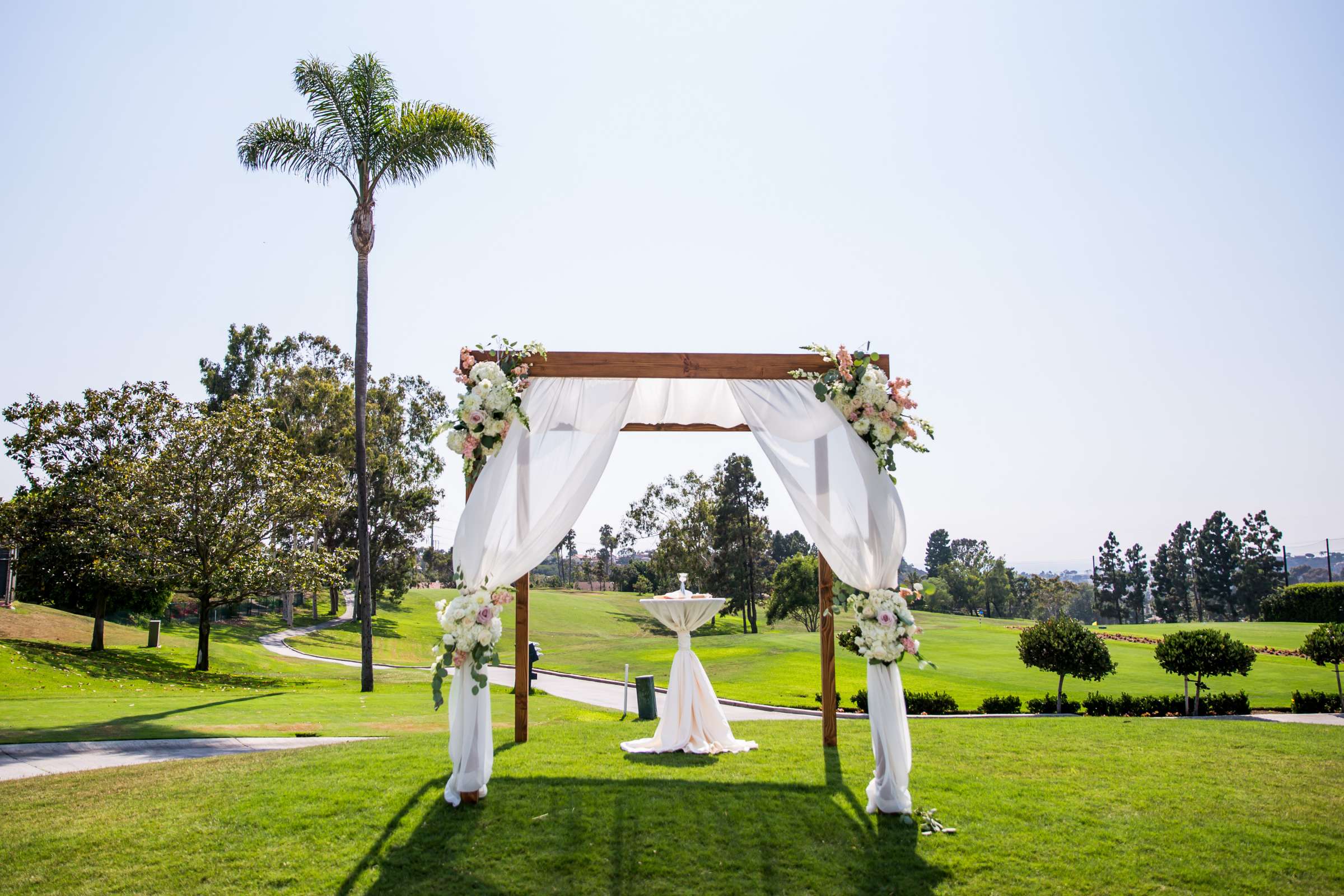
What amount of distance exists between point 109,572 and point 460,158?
506 inches

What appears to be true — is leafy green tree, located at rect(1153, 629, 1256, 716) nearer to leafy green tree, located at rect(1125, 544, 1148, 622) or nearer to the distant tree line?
the distant tree line

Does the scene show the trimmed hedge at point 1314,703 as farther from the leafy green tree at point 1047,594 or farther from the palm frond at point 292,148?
the leafy green tree at point 1047,594

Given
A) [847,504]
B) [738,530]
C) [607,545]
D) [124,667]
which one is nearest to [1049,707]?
[847,504]

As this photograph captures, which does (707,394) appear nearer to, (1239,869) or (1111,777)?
(1111,777)

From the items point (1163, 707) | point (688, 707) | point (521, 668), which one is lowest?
point (1163, 707)

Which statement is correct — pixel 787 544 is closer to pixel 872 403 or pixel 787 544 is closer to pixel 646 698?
pixel 646 698

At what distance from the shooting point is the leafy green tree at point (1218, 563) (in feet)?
199

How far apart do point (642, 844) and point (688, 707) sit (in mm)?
2663

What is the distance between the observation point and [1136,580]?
65625 millimetres

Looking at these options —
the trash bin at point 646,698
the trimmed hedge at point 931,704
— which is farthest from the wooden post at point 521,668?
the trimmed hedge at point 931,704

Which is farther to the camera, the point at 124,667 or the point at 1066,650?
the point at 124,667

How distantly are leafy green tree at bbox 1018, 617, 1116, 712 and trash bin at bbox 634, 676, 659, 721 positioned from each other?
6528mm

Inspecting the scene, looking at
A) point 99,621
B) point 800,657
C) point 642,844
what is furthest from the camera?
point 800,657

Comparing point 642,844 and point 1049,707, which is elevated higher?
point 642,844
